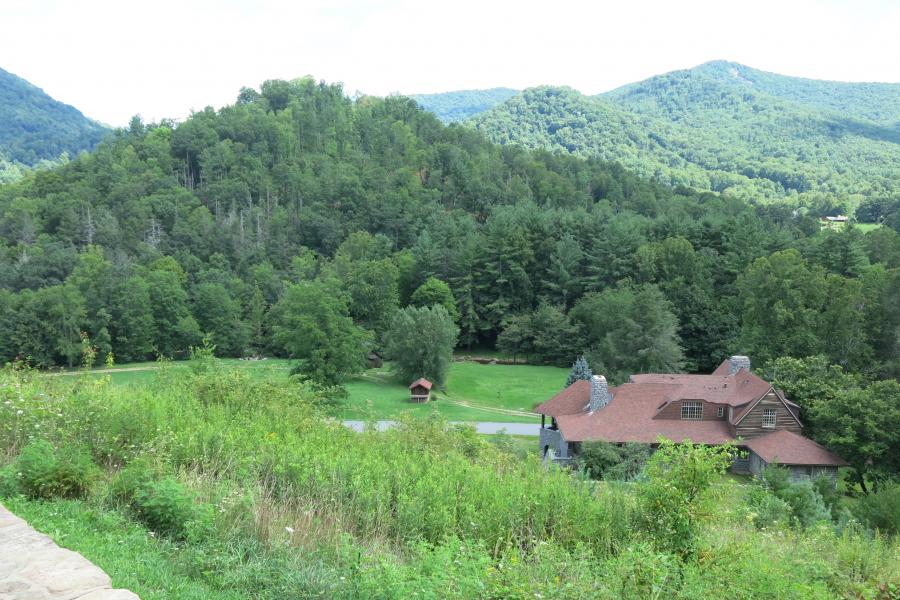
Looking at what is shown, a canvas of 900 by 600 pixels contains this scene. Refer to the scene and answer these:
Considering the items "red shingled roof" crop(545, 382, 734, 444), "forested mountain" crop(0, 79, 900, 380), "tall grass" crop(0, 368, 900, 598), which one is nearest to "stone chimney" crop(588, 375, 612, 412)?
"red shingled roof" crop(545, 382, 734, 444)

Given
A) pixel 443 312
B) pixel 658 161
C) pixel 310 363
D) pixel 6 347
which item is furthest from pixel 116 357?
pixel 658 161

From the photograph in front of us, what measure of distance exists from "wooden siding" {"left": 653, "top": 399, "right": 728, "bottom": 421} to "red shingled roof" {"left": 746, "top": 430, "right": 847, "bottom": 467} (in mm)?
1637

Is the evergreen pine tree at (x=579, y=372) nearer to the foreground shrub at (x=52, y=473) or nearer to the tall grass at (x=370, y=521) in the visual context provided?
the tall grass at (x=370, y=521)

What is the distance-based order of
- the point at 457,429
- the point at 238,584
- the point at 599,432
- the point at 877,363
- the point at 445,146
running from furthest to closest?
the point at 445,146 < the point at 877,363 < the point at 599,432 < the point at 457,429 < the point at 238,584

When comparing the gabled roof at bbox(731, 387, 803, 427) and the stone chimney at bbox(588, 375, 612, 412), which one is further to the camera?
the stone chimney at bbox(588, 375, 612, 412)

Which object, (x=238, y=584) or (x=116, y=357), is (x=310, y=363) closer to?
(x=116, y=357)

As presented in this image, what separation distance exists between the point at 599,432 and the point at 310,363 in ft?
61.3

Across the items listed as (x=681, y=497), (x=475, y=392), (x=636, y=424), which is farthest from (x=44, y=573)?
(x=475, y=392)

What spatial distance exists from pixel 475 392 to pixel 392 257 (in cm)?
2632

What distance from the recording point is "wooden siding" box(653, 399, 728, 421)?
25.6m

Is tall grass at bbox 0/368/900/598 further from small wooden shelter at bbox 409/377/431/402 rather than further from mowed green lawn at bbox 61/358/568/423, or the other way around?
small wooden shelter at bbox 409/377/431/402

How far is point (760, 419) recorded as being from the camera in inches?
990

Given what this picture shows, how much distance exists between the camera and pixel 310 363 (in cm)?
3738

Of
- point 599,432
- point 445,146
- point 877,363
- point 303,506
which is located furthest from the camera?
point 445,146
